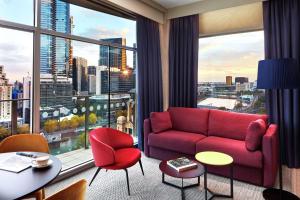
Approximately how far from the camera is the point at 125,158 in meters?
2.63

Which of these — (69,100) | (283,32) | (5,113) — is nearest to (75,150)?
(69,100)

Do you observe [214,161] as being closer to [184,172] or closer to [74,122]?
[184,172]

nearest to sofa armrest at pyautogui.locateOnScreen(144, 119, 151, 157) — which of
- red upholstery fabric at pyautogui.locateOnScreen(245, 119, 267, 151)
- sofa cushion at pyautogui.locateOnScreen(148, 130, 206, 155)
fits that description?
sofa cushion at pyautogui.locateOnScreen(148, 130, 206, 155)

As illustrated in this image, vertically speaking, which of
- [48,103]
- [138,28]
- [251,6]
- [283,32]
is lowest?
[48,103]

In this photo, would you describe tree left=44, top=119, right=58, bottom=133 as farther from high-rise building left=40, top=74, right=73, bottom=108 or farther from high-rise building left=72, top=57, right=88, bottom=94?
high-rise building left=72, top=57, right=88, bottom=94

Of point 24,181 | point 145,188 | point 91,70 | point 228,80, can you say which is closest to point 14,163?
point 24,181

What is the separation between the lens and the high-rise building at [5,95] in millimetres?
2561

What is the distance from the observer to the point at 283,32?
3.24m

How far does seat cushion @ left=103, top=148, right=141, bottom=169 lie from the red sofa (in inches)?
29.4

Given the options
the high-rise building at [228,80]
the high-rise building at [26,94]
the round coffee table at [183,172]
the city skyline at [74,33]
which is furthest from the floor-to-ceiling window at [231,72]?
the high-rise building at [26,94]

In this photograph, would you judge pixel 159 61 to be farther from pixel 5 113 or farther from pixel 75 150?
pixel 5 113

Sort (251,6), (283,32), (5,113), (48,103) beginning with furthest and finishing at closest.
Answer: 1. (251,6)
2. (283,32)
3. (48,103)
4. (5,113)

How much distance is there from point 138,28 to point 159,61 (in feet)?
2.68

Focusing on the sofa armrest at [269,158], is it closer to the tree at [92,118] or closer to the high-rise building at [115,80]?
the high-rise building at [115,80]
